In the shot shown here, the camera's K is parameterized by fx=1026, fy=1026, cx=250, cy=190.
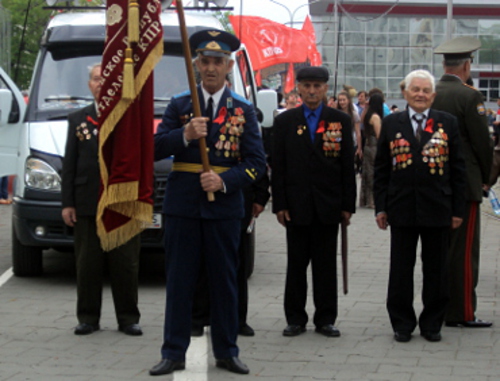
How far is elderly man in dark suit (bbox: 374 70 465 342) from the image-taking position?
23.0 feet

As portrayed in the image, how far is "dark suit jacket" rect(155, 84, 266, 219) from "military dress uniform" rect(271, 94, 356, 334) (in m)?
1.05

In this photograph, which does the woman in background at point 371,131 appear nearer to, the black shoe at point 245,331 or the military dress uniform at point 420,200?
the military dress uniform at point 420,200

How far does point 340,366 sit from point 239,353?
704 mm

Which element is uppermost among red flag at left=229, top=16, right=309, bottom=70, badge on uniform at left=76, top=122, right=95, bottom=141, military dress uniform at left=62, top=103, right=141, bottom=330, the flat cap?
A: red flag at left=229, top=16, right=309, bottom=70

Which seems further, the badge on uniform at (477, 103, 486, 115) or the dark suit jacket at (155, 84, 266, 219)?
the badge on uniform at (477, 103, 486, 115)

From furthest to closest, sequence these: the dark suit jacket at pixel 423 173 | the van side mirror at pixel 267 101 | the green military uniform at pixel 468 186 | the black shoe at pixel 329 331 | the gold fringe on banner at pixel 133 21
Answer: the van side mirror at pixel 267 101, the green military uniform at pixel 468 186, the black shoe at pixel 329 331, the dark suit jacket at pixel 423 173, the gold fringe on banner at pixel 133 21

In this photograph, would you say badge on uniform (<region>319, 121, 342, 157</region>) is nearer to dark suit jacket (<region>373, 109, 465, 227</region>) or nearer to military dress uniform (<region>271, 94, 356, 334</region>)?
military dress uniform (<region>271, 94, 356, 334</region>)

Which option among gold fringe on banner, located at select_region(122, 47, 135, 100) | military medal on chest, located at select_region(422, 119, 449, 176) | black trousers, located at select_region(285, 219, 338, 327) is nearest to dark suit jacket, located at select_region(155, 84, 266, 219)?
gold fringe on banner, located at select_region(122, 47, 135, 100)

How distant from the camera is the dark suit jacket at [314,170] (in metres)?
7.18

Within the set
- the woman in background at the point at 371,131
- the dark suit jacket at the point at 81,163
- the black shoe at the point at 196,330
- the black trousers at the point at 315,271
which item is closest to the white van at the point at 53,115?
the dark suit jacket at the point at 81,163

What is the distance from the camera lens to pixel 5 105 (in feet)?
31.7

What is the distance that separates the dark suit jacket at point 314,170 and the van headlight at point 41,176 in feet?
8.20

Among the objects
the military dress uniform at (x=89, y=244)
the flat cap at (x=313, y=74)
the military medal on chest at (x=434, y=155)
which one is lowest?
the military dress uniform at (x=89, y=244)

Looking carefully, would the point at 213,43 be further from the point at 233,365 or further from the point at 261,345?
the point at 261,345
